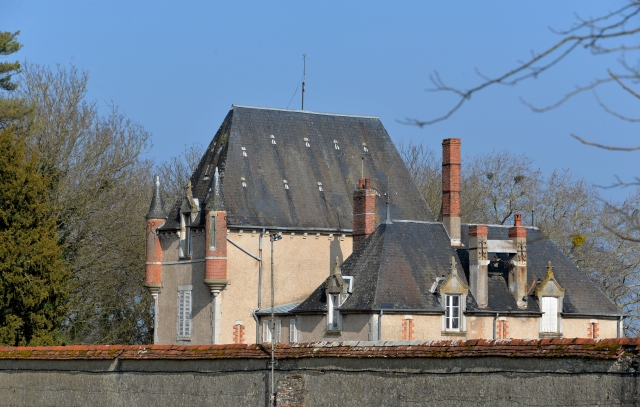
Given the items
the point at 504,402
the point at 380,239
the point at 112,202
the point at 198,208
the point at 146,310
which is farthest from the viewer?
the point at 146,310

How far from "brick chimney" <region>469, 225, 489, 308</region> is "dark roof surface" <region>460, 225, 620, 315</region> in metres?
0.42

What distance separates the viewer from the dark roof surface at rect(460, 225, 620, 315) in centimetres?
3534

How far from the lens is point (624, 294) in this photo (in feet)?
158

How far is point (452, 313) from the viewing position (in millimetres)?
33781

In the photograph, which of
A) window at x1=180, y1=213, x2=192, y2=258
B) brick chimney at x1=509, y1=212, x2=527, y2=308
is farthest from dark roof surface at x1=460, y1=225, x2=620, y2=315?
window at x1=180, y1=213, x2=192, y2=258

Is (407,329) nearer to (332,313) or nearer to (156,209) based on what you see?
(332,313)

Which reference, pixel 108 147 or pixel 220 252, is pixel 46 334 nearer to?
pixel 220 252

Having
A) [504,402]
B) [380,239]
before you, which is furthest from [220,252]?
[504,402]

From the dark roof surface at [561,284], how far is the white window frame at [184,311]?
30.0 feet

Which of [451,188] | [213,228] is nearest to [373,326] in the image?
[213,228]

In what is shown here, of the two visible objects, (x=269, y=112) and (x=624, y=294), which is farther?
(x=624, y=294)

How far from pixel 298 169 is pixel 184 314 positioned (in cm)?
682

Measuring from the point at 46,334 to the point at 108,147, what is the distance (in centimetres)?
1203

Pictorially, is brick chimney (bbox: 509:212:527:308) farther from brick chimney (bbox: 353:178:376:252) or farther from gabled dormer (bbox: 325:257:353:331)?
gabled dormer (bbox: 325:257:353:331)
